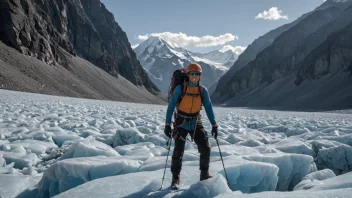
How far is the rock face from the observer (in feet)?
206

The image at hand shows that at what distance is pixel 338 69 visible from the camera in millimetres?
88250

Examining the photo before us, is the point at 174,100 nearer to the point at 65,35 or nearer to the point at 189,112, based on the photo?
the point at 189,112

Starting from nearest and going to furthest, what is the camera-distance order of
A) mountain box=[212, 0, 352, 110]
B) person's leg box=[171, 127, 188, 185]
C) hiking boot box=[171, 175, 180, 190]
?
hiking boot box=[171, 175, 180, 190] < person's leg box=[171, 127, 188, 185] < mountain box=[212, 0, 352, 110]

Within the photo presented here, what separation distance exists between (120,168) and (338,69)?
318 feet

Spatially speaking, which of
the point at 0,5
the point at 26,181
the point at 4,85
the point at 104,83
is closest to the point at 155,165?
the point at 26,181

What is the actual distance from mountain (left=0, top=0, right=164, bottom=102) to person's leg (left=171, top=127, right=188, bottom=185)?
51.9 m

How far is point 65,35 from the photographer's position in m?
94.5

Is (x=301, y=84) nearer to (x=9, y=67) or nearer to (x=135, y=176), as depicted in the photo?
(x=9, y=67)

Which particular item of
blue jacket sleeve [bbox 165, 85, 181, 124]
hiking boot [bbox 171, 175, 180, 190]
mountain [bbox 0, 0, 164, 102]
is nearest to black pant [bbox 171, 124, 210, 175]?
hiking boot [bbox 171, 175, 180, 190]

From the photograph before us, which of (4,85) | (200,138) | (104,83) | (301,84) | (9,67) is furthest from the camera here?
(301,84)

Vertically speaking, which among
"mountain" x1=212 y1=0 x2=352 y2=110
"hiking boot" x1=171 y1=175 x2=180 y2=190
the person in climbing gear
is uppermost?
"mountain" x1=212 y1=0 x2=352 y2=110

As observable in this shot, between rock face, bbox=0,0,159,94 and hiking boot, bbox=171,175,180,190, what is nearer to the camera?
hiking boot, bbox=171,175,180,190

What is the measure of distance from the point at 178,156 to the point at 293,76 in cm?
11272

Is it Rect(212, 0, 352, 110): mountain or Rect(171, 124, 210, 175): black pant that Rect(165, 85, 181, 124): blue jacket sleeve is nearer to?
Rect(171, 124, 210, 175): black pant
